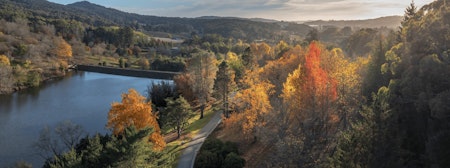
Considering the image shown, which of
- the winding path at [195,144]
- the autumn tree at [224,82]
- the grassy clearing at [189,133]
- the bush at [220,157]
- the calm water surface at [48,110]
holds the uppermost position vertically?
the autumn tree at [224,82]

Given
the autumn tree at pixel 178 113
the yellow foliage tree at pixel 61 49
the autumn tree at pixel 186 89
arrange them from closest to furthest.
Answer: the autumn tree at pixel 178 113 → the autumn tree at pixel 186 89 → the yellow foliage tree at pixel 61 49

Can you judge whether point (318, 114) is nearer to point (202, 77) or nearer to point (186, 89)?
point (202, 77)

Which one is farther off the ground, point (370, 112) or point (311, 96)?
point (370, 112)

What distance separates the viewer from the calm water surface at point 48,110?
26.9m

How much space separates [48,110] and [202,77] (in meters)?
17.5

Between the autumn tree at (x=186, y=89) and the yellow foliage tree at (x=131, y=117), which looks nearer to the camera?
the yellow foliage tree at (x=131, y=117)

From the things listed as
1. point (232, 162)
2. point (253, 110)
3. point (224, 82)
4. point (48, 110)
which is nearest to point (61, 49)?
point (48, 110)

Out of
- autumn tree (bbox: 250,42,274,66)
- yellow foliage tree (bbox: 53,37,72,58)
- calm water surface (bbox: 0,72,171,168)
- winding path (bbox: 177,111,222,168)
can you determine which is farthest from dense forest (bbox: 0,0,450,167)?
yellow foliage tree (bbox: 53,37,72,58)

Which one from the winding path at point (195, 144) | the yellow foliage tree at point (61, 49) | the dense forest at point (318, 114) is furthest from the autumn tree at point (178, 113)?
the yellow foliage tree at point (61, 49)

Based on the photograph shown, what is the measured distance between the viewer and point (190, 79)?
39.1 meters

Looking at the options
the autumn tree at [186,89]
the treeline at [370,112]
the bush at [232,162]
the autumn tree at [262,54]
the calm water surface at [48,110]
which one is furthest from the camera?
the autumn tree at [262,54]

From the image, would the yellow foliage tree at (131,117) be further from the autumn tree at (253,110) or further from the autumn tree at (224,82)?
the autumn tree at (224,82)

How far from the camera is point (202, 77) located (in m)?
37.8

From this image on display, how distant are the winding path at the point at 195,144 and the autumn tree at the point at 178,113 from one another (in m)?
1.67
